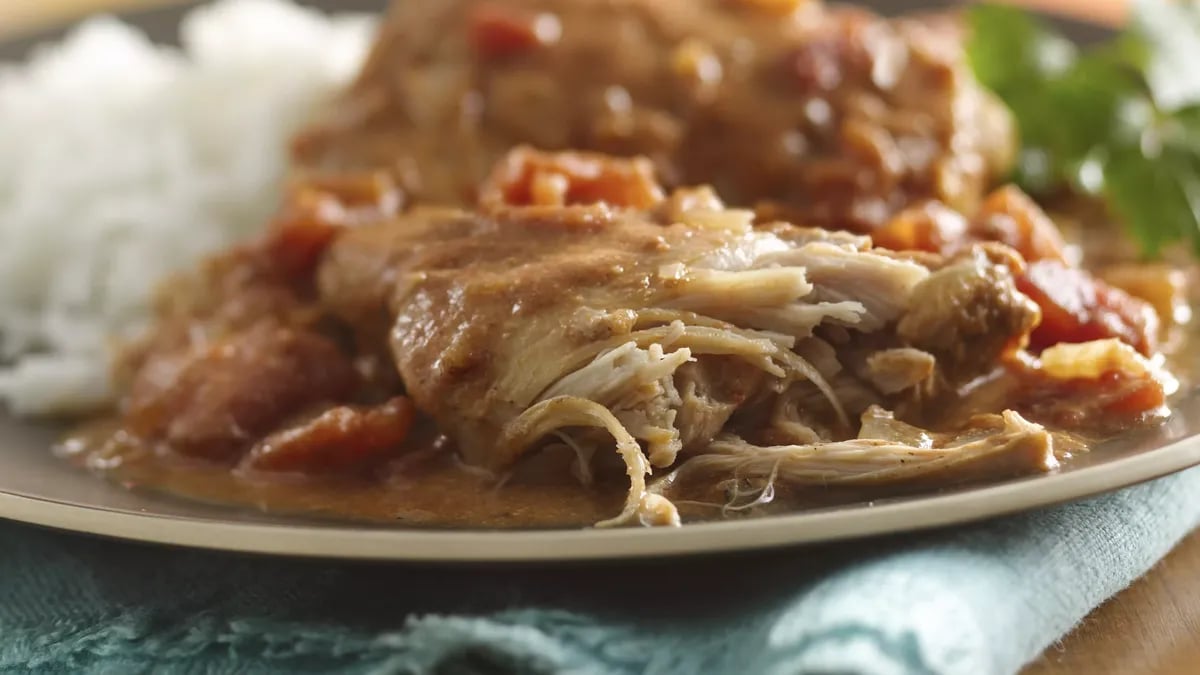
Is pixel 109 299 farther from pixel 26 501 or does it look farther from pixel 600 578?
pixel 600 578

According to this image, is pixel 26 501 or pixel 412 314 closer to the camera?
pixel 26 501

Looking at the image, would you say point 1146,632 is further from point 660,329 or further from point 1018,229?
point 1018,229

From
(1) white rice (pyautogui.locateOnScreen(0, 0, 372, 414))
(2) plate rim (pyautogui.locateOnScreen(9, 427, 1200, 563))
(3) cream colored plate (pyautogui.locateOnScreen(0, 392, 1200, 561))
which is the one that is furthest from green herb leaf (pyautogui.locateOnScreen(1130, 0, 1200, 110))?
(1) white rice (pyautogui.locateOnScreen(0, 0, 372, 414))

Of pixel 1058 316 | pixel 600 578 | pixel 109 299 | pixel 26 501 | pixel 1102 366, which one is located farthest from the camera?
pixel 109 299

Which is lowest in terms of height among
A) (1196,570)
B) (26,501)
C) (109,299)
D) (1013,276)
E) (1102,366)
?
(1196,570)

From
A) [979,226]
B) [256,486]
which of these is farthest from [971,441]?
[256,486]

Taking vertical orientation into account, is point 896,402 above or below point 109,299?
below

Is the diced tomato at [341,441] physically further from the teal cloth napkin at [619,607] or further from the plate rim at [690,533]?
the plate rim at [690,533]

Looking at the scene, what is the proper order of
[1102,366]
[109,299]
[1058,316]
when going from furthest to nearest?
[109,299], [1058,316], [1102,366]
